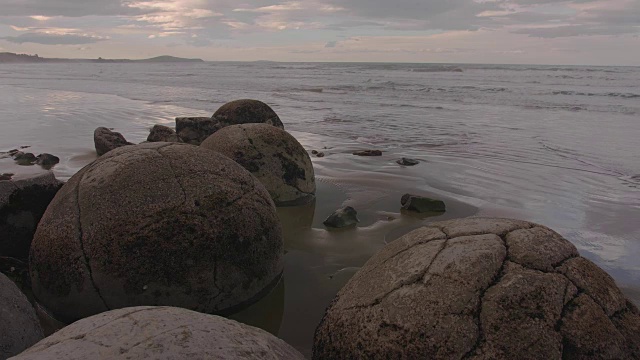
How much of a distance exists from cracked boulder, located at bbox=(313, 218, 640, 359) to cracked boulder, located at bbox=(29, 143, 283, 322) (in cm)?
118

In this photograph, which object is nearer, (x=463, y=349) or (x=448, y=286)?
(x=463, y=349)

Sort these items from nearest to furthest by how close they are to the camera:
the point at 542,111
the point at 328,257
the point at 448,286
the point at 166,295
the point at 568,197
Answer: the point at 448,286 → the point at 166,295 → the point at 328,257 → the point at 568,197 → the point at 542,111

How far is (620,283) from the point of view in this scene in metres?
4.96

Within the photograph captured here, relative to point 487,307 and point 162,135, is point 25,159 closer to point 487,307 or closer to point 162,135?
point 162,135

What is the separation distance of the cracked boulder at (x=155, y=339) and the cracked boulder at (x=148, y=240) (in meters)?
1.25

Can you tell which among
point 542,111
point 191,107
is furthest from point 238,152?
point 542,111

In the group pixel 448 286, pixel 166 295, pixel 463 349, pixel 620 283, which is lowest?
pixel 620 283

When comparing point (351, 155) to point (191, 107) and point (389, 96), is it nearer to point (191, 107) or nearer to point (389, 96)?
point (191, 107)

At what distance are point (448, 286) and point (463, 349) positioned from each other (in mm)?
347

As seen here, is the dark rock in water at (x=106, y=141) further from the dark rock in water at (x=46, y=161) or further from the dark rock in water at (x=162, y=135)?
the dark rock in water at (x=46, y=161)

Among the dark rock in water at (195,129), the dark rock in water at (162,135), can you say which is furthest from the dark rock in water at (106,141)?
the dark rock in water at (195,129)

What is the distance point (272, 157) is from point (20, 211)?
3.32 m

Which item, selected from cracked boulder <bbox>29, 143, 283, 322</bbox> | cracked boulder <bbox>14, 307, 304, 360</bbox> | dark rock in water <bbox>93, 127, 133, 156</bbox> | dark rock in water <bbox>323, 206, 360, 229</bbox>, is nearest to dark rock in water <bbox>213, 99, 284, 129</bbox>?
dark rock in water <bbox>93, 127, 133, 156</bbox>

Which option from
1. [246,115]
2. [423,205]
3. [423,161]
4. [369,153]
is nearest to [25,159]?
[246,115]
